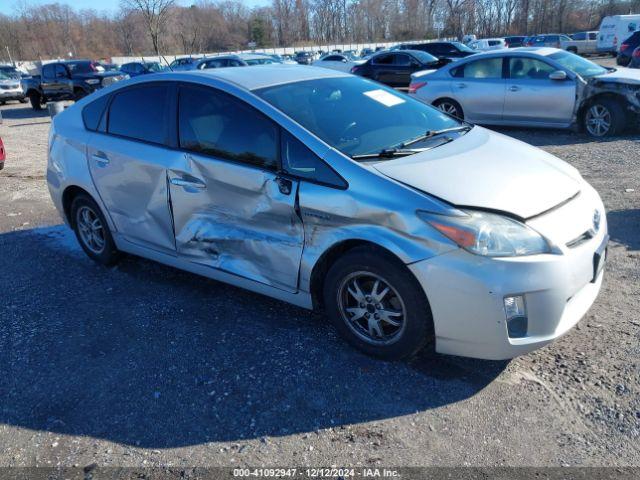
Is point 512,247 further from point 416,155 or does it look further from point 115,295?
point 115,295

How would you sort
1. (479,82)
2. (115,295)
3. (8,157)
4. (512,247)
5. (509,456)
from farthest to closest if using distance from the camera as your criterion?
(8,157)
(479,82)
(115,295)
(512,247)
(509,456)

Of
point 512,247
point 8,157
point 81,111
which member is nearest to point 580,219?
point 512,247

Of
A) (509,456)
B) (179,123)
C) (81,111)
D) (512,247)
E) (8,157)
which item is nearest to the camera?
(509,456)

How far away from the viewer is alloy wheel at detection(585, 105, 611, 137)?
928cm

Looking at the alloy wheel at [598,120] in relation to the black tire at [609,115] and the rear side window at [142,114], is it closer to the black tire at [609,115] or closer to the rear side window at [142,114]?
the black tire at [609,115]

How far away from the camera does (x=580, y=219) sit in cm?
309

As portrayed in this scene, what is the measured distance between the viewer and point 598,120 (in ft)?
30.8

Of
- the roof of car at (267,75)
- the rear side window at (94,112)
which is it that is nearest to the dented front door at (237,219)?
the roof of car at (267,75)

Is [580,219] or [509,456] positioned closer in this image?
[509,456]

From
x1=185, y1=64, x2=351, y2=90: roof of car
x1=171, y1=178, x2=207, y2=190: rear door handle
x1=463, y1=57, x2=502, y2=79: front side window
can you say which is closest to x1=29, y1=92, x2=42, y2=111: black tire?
x1=463, y1=57, x2=502, y2=79: front side window

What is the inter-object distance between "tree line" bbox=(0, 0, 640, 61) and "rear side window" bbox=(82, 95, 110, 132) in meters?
64.9

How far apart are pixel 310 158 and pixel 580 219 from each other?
1.59m

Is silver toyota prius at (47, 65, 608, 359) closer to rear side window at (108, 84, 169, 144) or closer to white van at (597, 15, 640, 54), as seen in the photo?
rear side window at (108, 84, 169, 144)

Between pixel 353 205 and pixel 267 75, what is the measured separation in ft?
5.10
